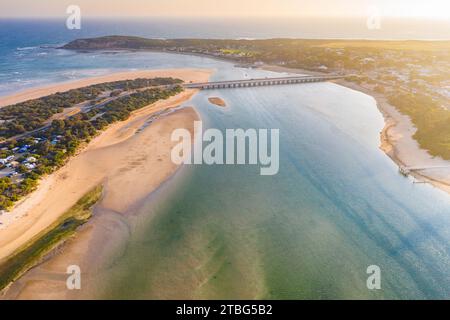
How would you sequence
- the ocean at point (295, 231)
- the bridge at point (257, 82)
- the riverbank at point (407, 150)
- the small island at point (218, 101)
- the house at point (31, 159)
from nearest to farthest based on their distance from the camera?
the ocean at point (295, 231)
the riverbank at point (407, 150)
the house at point (31, 159)
the small island at point (218, 101)
the bridge at point (257, 82)

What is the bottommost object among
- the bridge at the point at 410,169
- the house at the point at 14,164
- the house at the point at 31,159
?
the bridge at the point at 410,169

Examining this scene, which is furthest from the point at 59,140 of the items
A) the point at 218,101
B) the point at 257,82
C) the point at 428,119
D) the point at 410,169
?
the point at 428,119

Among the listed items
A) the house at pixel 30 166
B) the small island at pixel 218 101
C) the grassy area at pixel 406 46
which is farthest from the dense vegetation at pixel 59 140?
the grassy area at pixel 406 46

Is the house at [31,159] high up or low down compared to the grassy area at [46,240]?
up

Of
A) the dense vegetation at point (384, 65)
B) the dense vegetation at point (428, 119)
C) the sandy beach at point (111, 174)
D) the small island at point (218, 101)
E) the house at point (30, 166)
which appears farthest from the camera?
the small island at point (218, 101)

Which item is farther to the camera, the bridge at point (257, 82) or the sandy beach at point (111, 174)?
the bridge at point (257, 82)

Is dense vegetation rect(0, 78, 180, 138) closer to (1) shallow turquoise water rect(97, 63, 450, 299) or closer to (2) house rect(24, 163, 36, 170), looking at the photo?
(2) house rect(24, 163, 36, 170)

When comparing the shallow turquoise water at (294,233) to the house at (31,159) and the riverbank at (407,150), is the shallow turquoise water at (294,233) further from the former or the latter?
the house at (31,159)

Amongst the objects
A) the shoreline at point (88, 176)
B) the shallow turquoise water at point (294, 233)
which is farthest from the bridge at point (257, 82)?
the shallow turquoise water at point (294, 233)
